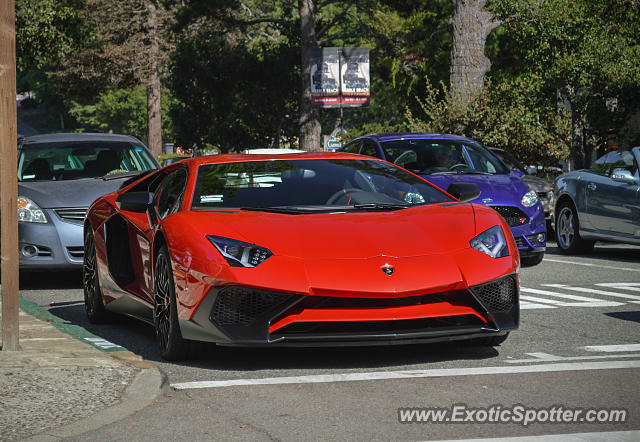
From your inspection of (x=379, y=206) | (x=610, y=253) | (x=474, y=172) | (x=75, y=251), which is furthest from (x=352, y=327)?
(x=610, y=253)

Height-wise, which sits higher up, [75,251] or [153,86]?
[153,86]

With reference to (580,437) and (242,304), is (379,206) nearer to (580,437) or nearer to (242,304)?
(242,304)

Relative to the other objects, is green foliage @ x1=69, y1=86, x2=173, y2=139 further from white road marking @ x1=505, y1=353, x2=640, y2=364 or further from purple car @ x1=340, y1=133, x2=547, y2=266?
white road marking @ x1=505, y1=353, x2=640, y2=364

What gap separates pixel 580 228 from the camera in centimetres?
1539

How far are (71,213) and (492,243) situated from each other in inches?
245

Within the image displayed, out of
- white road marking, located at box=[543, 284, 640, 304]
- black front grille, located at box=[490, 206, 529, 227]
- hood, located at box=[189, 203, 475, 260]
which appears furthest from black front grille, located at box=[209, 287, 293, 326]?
black front grille, located at box=[490, 206, 529, 227]

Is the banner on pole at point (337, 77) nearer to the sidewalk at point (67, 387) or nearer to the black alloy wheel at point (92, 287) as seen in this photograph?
the black alloy wheel at point (92, 287)

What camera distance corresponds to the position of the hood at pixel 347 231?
21.1ft

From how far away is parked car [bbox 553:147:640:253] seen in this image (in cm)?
1430

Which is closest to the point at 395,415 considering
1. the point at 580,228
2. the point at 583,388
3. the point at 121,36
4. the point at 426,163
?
the point at 583,388

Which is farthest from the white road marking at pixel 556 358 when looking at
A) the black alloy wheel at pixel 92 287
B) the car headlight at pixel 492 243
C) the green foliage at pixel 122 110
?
the green foliage at pixel 122 110

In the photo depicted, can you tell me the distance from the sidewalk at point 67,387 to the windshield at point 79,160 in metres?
5.34

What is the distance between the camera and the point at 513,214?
13.5 metres

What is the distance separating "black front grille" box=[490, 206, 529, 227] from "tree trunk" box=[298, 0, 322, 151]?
2725 centimetres
